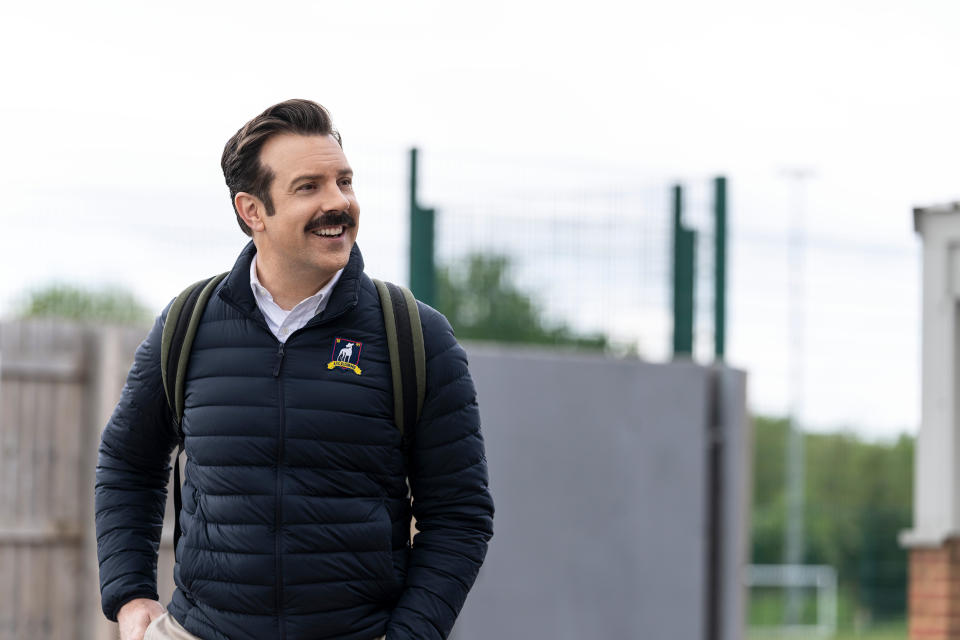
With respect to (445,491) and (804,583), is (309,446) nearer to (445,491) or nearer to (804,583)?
(445,491)

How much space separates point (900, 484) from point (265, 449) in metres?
31.2

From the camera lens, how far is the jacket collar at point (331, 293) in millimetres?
3150

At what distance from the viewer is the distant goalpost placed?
28578 mm

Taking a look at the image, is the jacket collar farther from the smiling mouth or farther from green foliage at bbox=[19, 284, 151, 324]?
green foliage at bbox=[19, 284, 151, 324]

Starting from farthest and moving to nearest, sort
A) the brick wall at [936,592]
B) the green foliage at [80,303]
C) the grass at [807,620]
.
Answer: the grass at [807,620], the green foliage at [80,303], the brick wall at [936,592]

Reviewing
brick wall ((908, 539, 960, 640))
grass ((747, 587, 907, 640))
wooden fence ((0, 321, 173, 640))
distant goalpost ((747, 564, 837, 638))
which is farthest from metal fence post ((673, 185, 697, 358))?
distant goalpost ((747, 564, 837, 638))

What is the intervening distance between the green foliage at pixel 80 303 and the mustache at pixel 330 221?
5.36m

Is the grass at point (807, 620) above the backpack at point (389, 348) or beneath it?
beneath

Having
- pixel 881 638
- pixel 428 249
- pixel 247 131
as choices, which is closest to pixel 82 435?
pixel 428 249

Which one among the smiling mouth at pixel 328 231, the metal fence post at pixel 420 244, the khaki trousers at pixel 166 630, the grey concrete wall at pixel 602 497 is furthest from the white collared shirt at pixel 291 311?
the grey concrete wall at pixel 602 497

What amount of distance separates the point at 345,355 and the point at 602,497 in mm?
6019

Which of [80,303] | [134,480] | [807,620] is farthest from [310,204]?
[807,620]

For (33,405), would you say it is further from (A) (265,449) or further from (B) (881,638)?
(B) (881,638)

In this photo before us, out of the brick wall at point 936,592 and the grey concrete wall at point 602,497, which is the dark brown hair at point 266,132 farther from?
the grey concrete wall at point 602,497
